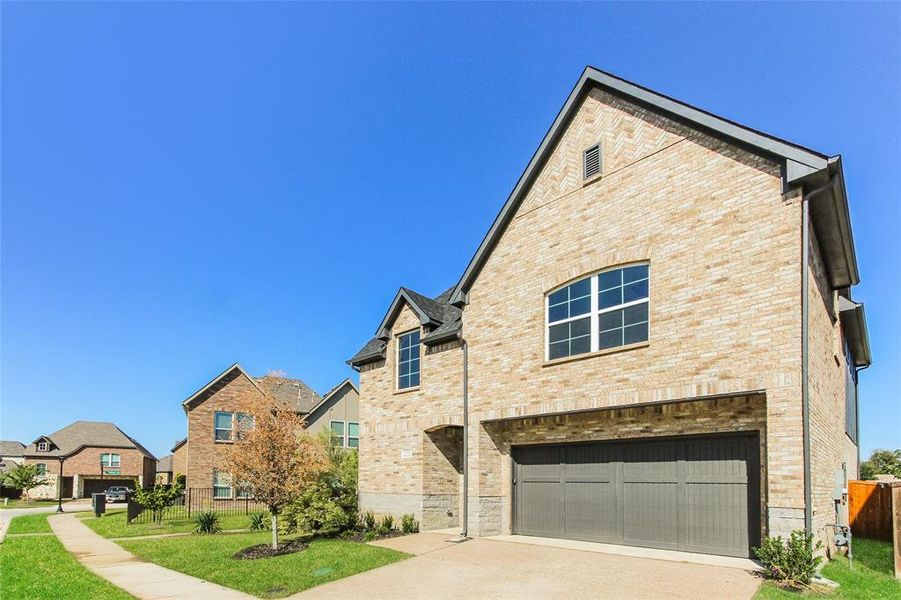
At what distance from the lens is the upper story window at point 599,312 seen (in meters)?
12.4

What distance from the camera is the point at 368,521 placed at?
55.1ft

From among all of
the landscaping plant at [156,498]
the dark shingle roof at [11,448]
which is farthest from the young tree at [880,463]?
the dark shingle roof at [11,448]

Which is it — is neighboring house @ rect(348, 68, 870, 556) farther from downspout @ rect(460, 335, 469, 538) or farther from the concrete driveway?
the concrete driveway

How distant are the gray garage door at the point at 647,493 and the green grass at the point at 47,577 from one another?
926 centimetres

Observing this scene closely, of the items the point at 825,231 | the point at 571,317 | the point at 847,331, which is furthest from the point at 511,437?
the point at 847,331

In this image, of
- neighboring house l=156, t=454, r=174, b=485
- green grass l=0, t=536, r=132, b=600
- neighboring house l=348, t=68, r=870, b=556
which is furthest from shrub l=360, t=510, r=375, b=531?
neighboring house l=156, t=454, r=174, b=485

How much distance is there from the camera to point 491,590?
9750 millimetres

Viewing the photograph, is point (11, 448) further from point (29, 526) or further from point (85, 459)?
point (29, 526)

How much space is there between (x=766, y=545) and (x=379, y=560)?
7.48 meters

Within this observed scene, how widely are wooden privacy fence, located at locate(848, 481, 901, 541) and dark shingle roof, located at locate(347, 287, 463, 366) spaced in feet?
39.2

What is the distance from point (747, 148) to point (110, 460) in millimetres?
60835

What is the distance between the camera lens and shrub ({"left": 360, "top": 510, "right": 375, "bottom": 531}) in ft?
54.6

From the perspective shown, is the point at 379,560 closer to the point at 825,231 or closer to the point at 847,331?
the point at 825,231

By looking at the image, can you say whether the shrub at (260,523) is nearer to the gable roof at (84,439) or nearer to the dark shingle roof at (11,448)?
the gable roof at (84,439)
